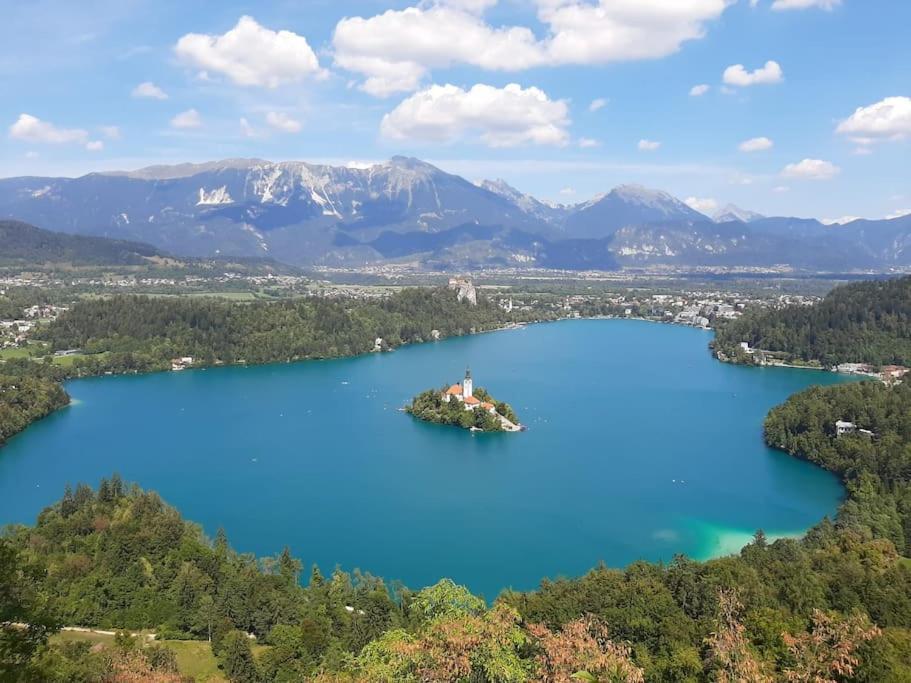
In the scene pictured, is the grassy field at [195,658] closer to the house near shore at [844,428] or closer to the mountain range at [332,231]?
the house near shore at [844,428]

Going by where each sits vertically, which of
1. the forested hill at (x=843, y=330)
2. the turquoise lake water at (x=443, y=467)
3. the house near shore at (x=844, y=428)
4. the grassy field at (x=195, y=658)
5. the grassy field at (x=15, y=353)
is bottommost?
the turquoise lake water at (x=443, y=467)

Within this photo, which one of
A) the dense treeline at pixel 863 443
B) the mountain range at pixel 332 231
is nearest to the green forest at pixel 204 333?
the dense treeline at pixel 863 443

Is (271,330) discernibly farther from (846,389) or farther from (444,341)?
(846,389)

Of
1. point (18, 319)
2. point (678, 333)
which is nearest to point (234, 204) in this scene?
point (18, 319)

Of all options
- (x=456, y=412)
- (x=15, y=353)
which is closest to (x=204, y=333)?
(x=15, y=353)

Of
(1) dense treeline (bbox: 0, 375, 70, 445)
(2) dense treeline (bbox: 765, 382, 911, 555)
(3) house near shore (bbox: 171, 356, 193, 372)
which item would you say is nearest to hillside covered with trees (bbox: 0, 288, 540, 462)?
(3) house near shore (bbox: 171, 356, 193, 372)
